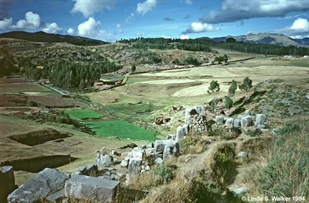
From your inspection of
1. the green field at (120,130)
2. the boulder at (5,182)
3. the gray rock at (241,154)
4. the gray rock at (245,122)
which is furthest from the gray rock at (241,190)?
the green field at (120,130)

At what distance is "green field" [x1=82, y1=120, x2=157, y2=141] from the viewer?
1113 inches

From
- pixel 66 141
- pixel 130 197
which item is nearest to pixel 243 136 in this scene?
pixel 130 197

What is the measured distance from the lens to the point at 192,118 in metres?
15.4

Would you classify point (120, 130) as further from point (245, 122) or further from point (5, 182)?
point (5, 182)

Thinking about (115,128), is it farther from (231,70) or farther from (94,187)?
(94,187)

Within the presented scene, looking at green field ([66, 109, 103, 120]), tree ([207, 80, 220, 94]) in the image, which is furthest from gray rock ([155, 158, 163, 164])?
tree ([207, 80, 220, 94])

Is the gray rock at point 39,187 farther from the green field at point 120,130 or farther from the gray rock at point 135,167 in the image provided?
the green field at point 120,130

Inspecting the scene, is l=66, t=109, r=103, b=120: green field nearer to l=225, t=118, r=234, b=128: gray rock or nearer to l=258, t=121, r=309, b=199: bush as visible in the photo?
l=225, t=118, r=234, b=128: gray rock

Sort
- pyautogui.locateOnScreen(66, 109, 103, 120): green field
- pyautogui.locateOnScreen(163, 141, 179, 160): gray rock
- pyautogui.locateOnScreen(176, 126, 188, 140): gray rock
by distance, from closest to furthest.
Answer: pyautogui.locateOnScreen(163, 141, 179, 160): gray rock
pyautogui.locateOnScreen(176, 126, 188, 140): gray rock
pyautogui.locateOnScreen(66, 109, 103, 120): green field

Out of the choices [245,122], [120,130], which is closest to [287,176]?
[245,122]

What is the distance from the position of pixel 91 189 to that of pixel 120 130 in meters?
25.2

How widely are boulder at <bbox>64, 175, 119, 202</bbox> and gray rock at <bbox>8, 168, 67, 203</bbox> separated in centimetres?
62

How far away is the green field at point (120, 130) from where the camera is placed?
28.3 metres

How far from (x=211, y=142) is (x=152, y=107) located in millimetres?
24483
